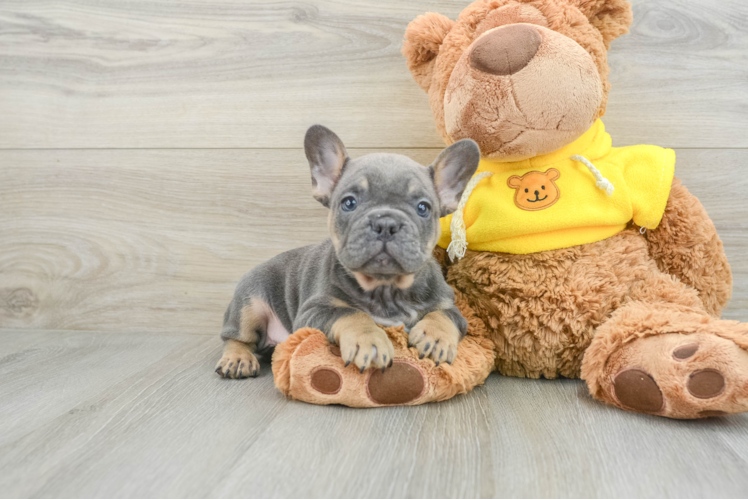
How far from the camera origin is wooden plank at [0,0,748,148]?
2.20m

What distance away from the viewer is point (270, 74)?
2.44 meters

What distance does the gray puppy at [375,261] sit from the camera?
1.50 metres

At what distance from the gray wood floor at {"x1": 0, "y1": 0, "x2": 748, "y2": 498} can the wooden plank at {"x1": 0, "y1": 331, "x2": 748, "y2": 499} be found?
0.06 feet

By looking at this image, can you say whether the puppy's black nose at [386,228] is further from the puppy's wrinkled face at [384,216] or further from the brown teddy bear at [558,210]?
the brown teddy bear at [558,210]

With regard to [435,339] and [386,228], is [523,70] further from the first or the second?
[435,339]

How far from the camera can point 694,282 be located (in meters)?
1.84

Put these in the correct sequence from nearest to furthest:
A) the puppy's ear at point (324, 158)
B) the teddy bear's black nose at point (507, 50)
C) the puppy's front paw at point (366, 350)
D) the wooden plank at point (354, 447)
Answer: the wooden plank at point (354, 447), the puppy's front paw at point (366, 350), the teddy bear's black nose at point (507, 50), the puppy's ear at point (324, 158)

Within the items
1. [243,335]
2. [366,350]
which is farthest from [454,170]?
[243,335]

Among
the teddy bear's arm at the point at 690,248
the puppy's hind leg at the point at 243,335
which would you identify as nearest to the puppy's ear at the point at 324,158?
the puppy's hind leg at the point at 243,335

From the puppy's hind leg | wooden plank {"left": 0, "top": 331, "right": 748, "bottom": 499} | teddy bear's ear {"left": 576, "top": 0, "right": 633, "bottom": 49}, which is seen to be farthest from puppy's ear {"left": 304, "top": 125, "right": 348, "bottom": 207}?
teddy bear's ear {"left": 576, "top": 0, "right": 633, "bottom": 49}

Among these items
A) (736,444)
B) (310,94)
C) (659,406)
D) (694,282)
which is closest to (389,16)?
(310,94)

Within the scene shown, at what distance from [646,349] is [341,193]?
0.95 metres

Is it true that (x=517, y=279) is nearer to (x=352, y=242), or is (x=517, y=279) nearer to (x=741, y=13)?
(x=352, y=242)

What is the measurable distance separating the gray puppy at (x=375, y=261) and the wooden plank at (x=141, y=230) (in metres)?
0.54
